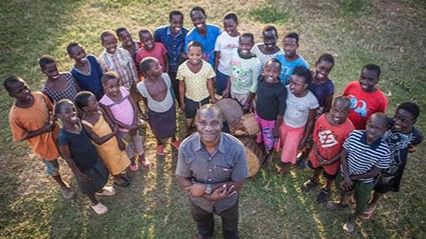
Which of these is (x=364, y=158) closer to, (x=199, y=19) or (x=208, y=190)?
(x=208, y=190)

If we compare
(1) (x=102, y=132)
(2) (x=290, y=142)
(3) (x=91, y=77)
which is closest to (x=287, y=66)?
(2) (x=290, y=142)

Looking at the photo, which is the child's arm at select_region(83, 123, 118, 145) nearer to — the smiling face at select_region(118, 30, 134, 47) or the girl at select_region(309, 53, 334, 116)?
the smiling face at select_region(118, 30, 134, 47)

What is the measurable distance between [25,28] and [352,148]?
270 inches

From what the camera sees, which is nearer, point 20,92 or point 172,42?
point 20,92

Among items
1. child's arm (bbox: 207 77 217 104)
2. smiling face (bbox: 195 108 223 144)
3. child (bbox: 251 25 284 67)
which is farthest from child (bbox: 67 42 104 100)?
smiling face (bbox: 195 108 223 144)

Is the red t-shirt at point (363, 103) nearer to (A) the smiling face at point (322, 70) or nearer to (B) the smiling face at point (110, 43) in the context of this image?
(A) the smiling face at point (322, 70)

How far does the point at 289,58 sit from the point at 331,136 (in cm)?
113

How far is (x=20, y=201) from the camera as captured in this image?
4465mm

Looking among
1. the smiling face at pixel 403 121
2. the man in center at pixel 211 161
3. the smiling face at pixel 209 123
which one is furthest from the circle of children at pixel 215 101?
the smiling face at pixel 209 123

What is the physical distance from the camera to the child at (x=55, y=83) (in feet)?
13.5

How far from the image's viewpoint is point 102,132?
12.9 feet

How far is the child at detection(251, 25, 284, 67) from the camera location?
451cm

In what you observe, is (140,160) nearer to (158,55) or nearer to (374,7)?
(158,55)

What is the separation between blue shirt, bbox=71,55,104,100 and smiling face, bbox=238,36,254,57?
5.71 ft
